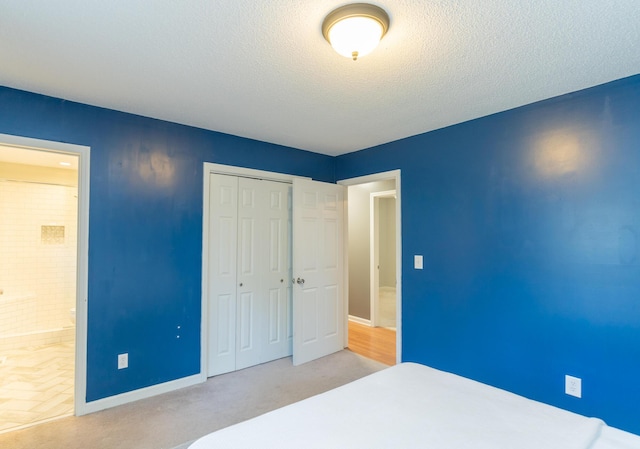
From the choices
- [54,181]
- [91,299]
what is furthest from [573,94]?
[54,181]

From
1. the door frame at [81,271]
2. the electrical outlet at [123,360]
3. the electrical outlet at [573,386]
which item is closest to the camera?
the electrical outlet at [573,386]

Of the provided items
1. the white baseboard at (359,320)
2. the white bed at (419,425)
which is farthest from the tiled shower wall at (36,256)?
the white bed at (419,425)

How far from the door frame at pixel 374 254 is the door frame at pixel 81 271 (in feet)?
12.4

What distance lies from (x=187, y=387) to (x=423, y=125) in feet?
10.8

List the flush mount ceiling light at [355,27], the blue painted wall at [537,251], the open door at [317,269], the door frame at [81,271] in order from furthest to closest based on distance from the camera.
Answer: the open door at [317,269] < the door frame at [81,271] < the blue painted wall at [537,251] < the flush mount ceiling light at [355,27]

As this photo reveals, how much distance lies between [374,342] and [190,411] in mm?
2530

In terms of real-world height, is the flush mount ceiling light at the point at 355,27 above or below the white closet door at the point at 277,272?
above

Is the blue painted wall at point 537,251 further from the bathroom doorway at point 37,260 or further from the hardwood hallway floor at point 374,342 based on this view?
the bathroom doorway at point 37,260

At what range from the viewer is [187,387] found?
2.97m

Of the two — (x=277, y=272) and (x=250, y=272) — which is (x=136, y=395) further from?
(x=277, y=272)

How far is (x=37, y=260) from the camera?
4285 millimetres

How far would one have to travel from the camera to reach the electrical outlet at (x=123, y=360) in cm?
266

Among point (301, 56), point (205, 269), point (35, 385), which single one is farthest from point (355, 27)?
point (35, 385)

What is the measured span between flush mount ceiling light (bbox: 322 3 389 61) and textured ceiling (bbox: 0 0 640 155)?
6cm
